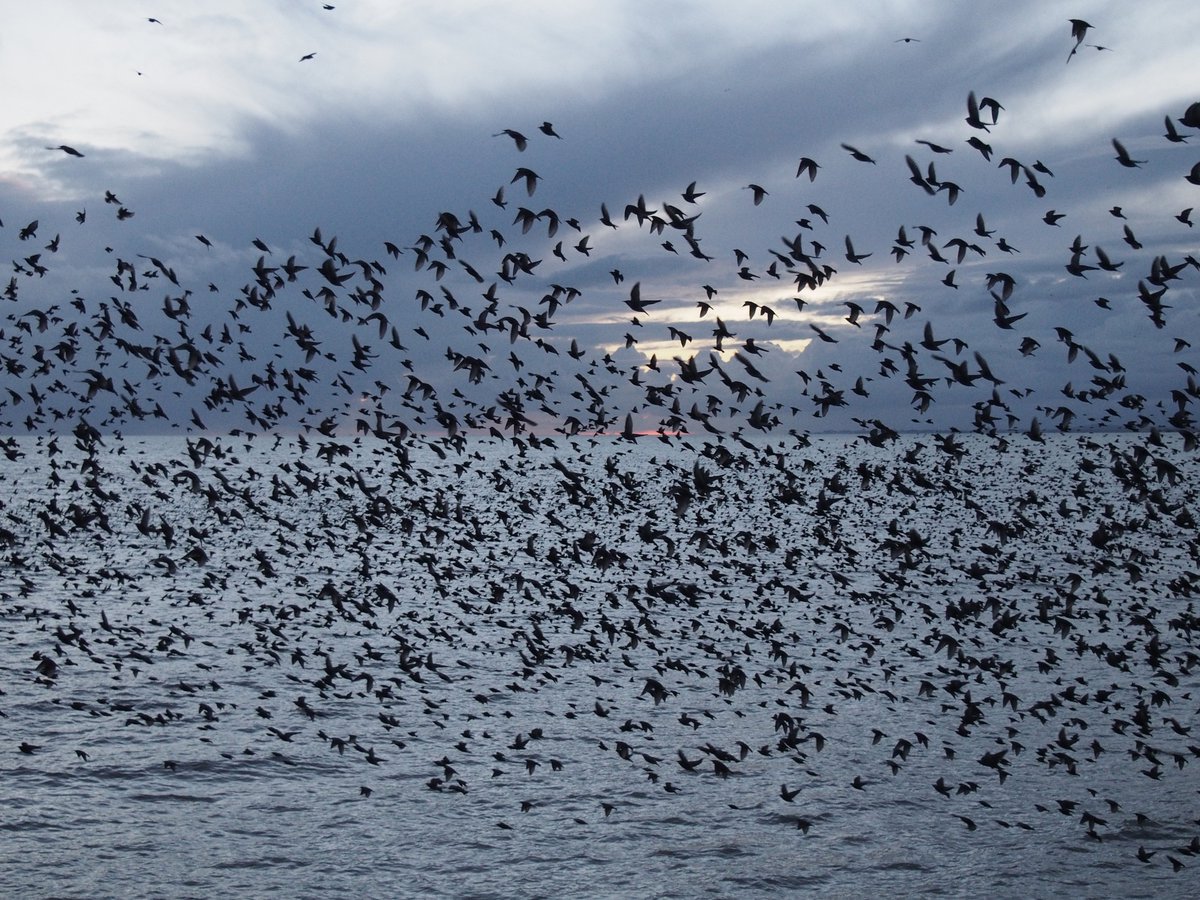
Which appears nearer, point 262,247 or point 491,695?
point 262,247

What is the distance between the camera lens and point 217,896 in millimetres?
17562

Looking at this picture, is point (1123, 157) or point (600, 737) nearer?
point (1123, 157)

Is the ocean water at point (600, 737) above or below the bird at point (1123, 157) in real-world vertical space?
below

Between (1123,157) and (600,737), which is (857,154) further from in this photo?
(600,737)

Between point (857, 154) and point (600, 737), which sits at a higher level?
point (857, 154)

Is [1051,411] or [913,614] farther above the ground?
[1051,411]

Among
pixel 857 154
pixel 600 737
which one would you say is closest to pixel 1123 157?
pixel 857 154


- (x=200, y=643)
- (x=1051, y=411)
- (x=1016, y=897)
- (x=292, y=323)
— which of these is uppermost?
(x=292, y=323)

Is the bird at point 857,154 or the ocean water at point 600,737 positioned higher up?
the bird at point 857,154

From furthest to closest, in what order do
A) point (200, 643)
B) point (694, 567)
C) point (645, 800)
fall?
point (694, 567), point (200, 643), point (645, 800)

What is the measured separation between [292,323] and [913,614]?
1245 inches

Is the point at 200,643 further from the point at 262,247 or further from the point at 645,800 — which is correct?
the point at 645,800

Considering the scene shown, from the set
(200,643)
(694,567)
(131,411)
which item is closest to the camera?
(131,411)

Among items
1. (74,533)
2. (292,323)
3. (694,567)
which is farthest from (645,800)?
(74,533)
